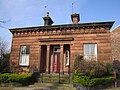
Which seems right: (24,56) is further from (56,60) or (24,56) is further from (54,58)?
(56,60)

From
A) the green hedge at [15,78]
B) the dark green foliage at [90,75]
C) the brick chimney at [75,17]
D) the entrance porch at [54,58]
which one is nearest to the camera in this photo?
A: the dark green foliage at [90,75]

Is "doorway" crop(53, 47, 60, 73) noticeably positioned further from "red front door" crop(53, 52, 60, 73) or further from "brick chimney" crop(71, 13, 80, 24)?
"brick chimney" crop(71, 13, 80, 24)

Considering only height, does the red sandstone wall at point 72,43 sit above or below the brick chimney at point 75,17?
below

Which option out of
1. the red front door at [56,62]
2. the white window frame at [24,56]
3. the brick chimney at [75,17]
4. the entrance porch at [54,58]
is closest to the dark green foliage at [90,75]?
the entrance porch at [54,58]

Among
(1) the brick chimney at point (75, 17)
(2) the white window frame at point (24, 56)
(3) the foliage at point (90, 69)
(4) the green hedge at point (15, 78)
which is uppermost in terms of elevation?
(1) the brick chimney at point (75, 17)

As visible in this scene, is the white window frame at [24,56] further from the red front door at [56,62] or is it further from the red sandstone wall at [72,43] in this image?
the red front door at [56,62]

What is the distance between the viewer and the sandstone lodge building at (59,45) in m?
18.6

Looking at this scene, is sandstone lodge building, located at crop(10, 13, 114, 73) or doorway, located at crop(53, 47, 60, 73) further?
doorway, located at crop(53, 47, 60, 73)

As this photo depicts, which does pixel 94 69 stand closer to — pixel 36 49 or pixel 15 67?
pixel 36 49

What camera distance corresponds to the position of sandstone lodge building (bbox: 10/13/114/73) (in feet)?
61.0

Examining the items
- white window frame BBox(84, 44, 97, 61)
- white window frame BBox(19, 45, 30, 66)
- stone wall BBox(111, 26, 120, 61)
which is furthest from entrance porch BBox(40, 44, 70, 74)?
stone wall BBox(111, 26, 120, 61)

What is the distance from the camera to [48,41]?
790 inches

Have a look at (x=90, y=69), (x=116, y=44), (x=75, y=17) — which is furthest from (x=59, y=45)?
(x=116, y=44)

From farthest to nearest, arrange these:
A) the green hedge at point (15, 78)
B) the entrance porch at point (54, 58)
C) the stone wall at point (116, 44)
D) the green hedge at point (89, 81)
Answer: the stone wall at point (116, 44), the entrance porch at point (54, 58), the green hedge at point (15, 78), the green hedge at point (89, 81)
